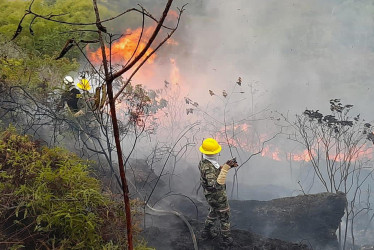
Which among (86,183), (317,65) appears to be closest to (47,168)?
(86,183)

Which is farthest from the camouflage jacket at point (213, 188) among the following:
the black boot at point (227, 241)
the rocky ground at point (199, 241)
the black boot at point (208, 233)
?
the rocky ground at point (199, 241)

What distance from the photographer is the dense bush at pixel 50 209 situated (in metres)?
2.72

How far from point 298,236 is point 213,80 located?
13.9 metres

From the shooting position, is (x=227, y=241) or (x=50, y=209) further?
(x=227, y=241)

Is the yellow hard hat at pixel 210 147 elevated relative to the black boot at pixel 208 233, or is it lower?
elevated

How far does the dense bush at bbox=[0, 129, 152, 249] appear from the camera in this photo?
272 centimetres

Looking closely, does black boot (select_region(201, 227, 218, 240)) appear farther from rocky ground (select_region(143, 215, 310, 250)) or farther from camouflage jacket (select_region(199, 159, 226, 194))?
camouflage jacket (select_region(199, 159, 226, 194))

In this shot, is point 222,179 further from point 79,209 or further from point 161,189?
point 161,189

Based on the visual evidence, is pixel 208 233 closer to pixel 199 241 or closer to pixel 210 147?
pixel 199 241

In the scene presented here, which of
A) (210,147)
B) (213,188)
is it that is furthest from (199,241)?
(210,147)

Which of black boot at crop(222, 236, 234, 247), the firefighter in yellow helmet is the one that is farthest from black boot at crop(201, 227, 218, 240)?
black boot at crop(222, 236, 234, 247)

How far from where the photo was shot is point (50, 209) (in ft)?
9.30

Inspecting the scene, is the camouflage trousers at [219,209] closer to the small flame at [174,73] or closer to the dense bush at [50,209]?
the dense bush at [50,209]

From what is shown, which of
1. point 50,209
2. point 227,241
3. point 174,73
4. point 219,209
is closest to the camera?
point 50,209
